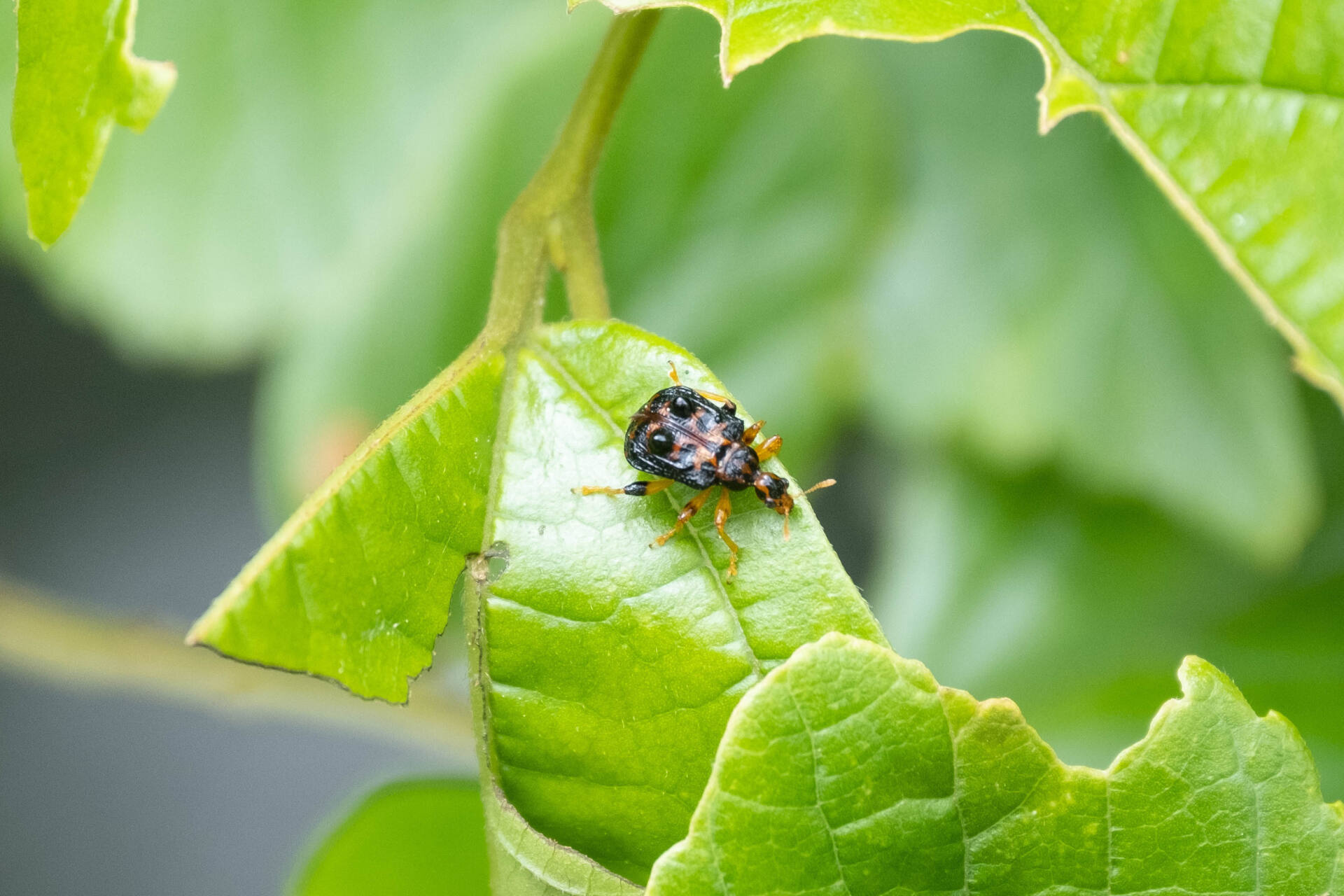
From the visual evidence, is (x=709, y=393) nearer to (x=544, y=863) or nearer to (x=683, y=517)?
(x=683, y=517)

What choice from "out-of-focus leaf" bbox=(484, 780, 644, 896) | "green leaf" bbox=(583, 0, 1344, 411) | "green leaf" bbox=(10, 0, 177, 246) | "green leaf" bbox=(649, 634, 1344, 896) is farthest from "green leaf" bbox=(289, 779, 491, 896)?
"green leaf" bbox=(583, 0, 1344, 411)

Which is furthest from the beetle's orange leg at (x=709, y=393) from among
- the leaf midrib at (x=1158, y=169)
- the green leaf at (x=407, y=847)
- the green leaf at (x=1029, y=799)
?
the green leaf at (x=407, y=847)

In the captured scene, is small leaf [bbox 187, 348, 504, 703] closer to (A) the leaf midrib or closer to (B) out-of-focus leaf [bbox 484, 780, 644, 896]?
(B) out-of-focus leaf [bbox 484, 780, 644, 896]

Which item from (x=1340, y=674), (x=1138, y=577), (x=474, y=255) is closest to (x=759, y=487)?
(x=474, y=255)

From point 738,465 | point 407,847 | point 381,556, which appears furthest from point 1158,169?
point 407,847

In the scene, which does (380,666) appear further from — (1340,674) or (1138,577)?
(1340,674)

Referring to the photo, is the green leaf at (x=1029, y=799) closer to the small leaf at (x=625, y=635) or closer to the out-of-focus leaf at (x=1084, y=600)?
the small leaf at (x=625, y=635)

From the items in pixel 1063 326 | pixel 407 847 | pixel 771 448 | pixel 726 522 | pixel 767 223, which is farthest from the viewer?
pixel 767 223
